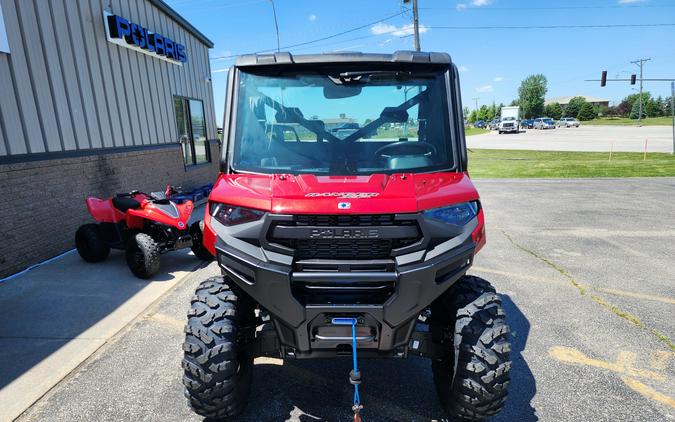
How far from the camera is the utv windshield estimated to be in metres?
2.77

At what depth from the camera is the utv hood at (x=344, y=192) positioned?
2.22m

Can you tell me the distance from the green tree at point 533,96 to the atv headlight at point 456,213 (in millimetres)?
117370

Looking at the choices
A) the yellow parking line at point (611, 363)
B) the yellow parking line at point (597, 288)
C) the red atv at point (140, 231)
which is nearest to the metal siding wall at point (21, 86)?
the red atv at point (140, 231)

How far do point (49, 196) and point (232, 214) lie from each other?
17.7 ft

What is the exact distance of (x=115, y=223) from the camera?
229 inches

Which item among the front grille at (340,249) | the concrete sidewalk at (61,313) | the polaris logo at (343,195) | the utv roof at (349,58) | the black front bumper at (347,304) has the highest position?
the utv roof at (349,58)

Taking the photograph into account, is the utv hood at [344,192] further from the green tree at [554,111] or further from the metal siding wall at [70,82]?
the green tree at [554,111]

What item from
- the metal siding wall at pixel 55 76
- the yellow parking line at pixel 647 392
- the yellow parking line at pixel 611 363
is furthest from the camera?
the metal siding wall at pixel 55 76

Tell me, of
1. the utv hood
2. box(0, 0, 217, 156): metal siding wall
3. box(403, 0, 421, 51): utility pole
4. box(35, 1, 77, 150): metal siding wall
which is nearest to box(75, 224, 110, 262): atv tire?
box(0, 0, 217, 156): metal siding wall

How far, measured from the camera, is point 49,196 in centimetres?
627

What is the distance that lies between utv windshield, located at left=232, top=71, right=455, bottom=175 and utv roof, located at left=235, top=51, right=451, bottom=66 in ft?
0.29

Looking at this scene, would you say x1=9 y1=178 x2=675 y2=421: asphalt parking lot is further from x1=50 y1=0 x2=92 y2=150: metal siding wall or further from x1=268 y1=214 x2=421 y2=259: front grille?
x1=50 y1=0 x2=92 y2=150: metal siding wall

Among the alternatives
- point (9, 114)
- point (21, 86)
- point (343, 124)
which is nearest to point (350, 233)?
point (343, 124)

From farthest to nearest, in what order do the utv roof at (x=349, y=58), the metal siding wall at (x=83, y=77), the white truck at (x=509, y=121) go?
the white truck at (x=509, y=121), the metal siding wall at (x=83, y=77), the utv roof at (x=349, y=58)
